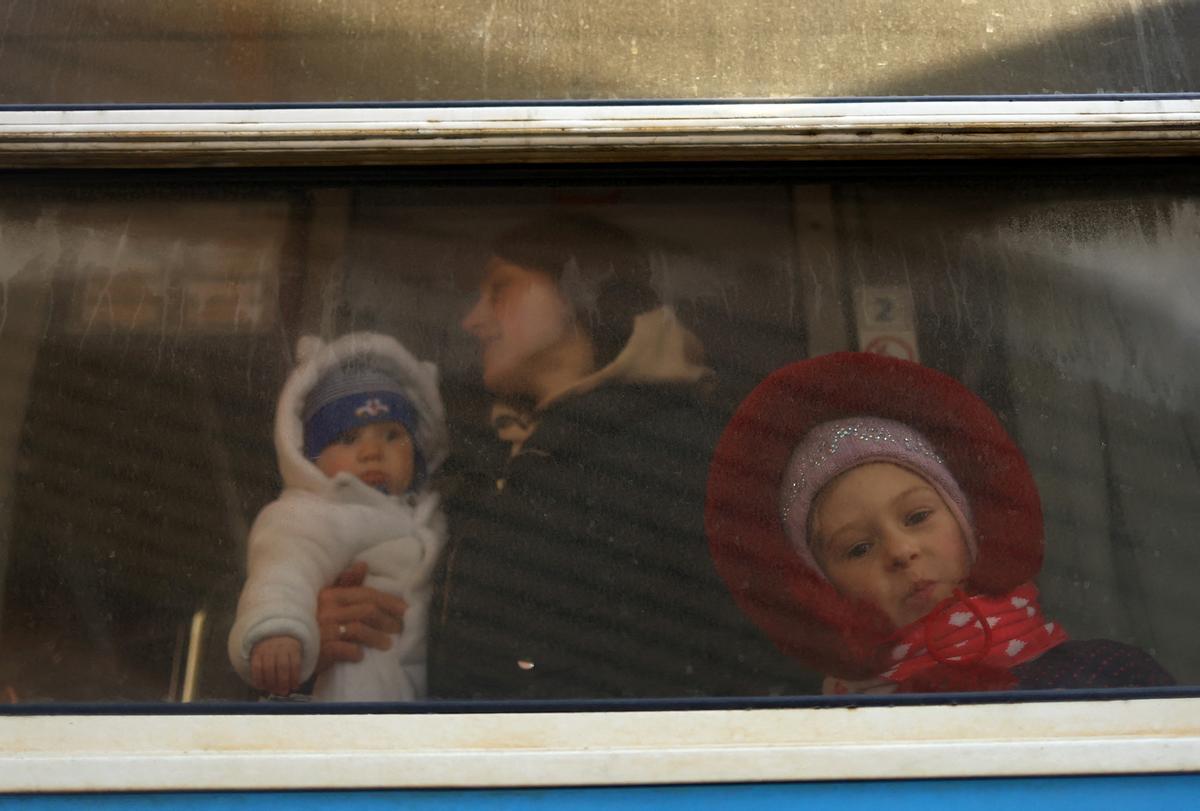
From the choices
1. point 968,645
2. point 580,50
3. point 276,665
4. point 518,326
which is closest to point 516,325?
point 518,326

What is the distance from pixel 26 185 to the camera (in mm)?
1643

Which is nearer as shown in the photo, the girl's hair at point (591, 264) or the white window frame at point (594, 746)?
the white window frame at point (594, 746)

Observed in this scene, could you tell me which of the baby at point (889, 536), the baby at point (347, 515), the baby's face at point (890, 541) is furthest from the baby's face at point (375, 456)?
the baby's face at point (890, 541)

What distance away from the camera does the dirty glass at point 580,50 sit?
167 cm

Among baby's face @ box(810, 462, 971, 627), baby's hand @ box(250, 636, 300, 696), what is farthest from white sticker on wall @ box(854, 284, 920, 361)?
baby's hand @ box(250, 636, 300, 696)

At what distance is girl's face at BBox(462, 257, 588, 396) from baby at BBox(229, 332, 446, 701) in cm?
9

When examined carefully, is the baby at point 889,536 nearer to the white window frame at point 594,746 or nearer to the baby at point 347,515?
the white window frame at point 594,746

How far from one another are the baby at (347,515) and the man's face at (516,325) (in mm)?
84

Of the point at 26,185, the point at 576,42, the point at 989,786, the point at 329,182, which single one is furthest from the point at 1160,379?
the point at 26,185

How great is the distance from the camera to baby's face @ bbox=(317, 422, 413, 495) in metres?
1.55

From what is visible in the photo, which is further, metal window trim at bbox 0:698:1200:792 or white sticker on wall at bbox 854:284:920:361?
white sticker on wall at bbox 854:284:920:361

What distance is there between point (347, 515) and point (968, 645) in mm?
777

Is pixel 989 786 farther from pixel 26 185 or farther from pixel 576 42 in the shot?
pixel 26 185

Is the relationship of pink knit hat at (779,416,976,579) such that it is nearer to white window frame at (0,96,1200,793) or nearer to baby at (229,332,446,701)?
white window frame at (0,96,1200,793)
